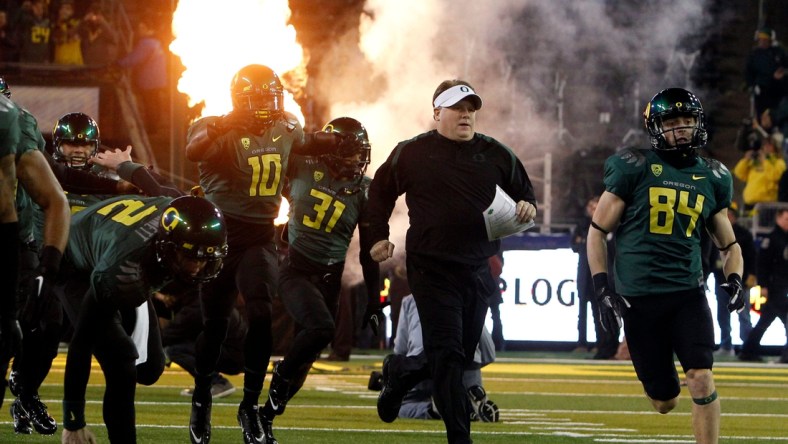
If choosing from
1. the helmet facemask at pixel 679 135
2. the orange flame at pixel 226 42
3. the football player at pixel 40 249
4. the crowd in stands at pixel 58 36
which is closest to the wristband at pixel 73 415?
the football player at pixel 40 249

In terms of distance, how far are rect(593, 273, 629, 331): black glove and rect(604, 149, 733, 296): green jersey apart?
0.10 m

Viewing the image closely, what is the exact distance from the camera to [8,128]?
6.38m

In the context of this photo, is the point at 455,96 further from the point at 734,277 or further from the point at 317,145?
the point at 734,277

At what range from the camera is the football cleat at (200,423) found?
8.12m

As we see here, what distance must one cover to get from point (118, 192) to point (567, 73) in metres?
15.6

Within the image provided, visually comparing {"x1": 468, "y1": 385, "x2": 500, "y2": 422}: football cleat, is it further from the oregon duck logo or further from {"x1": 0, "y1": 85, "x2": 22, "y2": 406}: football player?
{"x1": 0, "y1": 85, "x2": 22, "y2": 406}: football player

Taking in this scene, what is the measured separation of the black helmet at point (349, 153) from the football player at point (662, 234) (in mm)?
2134

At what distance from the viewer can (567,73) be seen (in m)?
23.6

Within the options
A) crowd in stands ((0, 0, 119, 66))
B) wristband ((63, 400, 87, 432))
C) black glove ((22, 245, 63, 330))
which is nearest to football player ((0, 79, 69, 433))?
black glove ((22, 245, 63, 330))

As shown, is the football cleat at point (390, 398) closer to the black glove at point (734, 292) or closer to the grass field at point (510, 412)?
the grass field at point (510, 412)

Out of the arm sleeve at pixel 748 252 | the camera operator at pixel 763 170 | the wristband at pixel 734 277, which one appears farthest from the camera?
the camera operator at pixel 763 170

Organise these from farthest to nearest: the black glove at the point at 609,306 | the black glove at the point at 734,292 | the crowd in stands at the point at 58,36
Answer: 1. the crowd in stands at the point at 58,36
2. the black glove at the point at 734,292
3. the black glove at the point at 609,306

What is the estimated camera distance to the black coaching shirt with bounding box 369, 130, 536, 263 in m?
7.69

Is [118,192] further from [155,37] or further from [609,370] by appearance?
[155,37]
